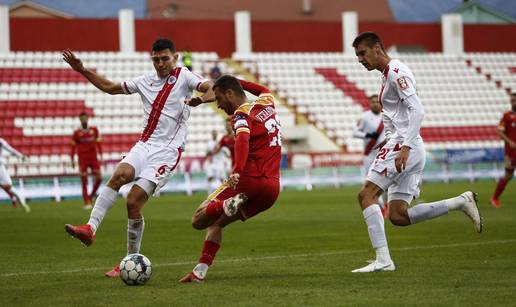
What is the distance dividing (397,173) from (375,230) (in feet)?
2.01

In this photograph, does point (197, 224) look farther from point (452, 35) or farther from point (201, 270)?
point (452, 35)

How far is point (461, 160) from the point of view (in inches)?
1580

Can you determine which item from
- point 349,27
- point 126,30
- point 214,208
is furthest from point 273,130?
point 349,27

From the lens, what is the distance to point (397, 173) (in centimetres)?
1020

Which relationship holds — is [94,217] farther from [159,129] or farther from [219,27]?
[219,27]

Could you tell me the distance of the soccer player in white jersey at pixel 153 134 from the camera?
405 inches

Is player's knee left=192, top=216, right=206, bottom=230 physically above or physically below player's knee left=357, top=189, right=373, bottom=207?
below

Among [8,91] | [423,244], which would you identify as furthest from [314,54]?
[423,244]

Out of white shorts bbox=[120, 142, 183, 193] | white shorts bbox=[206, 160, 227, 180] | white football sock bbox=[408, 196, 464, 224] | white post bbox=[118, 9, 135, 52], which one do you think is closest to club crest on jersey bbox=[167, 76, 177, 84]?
white shorts bbox=[120, 142, 183, 193]

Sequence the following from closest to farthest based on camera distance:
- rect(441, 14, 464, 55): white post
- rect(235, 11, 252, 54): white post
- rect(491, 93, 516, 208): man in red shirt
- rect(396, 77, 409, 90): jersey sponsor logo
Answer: rect(396, 77, 409, 90): jersey sponsor logo
rect(491, 93, 516, 208): man in red shirt
rect(235, 11, 252, 54): white post
rect(441, 14, 464, 55): white post

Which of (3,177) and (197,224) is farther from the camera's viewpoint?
(3,177)

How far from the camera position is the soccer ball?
375 inches

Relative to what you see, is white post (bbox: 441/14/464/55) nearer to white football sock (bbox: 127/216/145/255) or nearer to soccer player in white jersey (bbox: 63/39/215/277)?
soccer player in white jersey (bbox: 63/39/215/277)

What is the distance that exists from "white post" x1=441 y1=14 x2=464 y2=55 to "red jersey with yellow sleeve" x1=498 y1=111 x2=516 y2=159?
32.1 m
